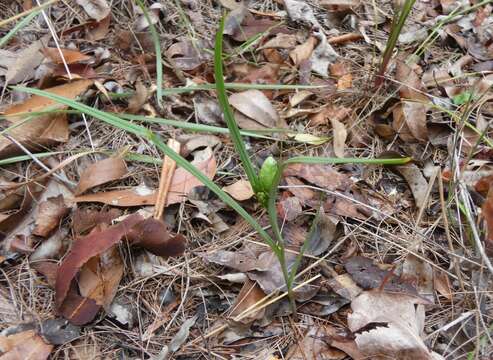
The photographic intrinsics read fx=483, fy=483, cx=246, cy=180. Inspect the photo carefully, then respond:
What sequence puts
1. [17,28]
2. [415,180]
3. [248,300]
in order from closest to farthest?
[248,300], [415,180], [17,28]

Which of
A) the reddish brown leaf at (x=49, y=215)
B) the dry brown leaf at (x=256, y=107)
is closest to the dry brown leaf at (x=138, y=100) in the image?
the dry brown leaf at (x=256, y=107)

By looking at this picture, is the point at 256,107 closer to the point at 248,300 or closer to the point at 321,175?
the point at 321,175

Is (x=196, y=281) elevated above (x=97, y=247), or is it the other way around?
(x=97, y=247)

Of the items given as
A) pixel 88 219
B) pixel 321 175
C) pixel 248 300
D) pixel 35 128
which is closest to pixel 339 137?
pixel 321 175

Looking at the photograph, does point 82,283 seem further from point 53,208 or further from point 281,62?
point 281,62

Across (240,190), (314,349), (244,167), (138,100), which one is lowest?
(314,349)

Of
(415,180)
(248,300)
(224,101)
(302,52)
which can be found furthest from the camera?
(302,52)
